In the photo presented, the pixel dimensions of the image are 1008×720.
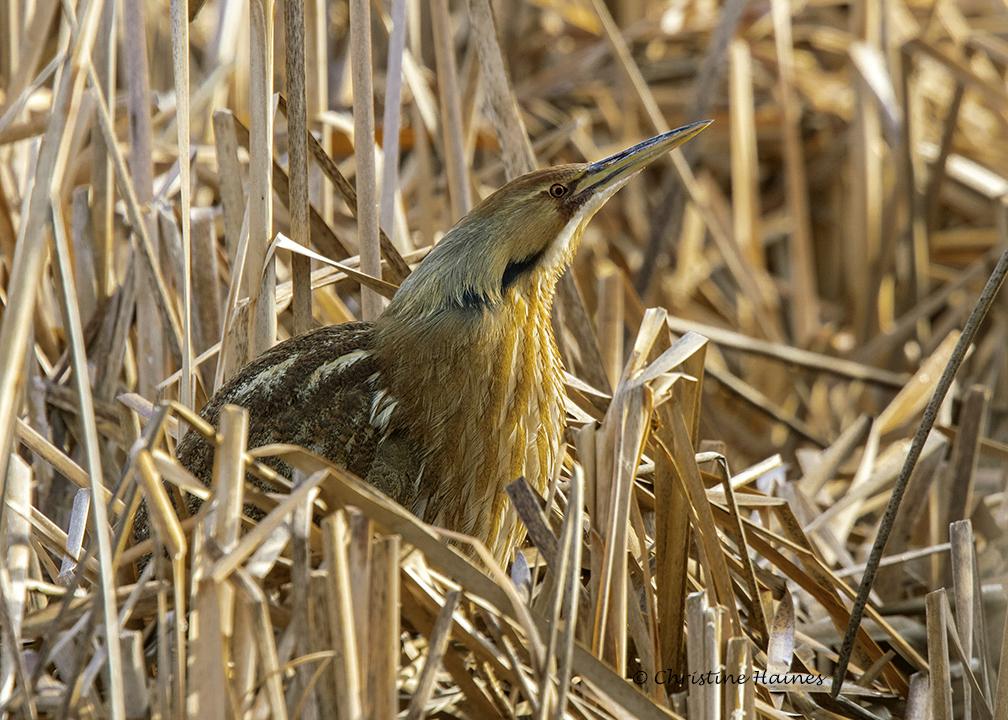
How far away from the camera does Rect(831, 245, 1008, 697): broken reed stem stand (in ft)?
5.60

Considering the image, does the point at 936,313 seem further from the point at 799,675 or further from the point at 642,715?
the point at 642,715

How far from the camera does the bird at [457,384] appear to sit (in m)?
1.97

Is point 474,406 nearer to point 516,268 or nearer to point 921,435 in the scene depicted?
point 516,268

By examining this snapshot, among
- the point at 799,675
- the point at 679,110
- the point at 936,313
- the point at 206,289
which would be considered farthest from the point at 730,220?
the point at 799,675

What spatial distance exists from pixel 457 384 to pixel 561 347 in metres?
0.50

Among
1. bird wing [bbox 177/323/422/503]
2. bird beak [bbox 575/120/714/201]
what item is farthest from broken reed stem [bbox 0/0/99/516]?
bird beak [bbox 575/120/714/201]

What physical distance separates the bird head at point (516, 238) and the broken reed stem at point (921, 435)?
51cm

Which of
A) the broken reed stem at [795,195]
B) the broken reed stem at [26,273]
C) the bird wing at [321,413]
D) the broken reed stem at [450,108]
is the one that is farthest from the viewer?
the broken reed stem at [795,195]

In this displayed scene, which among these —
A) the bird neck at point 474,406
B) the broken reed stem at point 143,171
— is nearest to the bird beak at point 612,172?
the bird neck at point 474,406

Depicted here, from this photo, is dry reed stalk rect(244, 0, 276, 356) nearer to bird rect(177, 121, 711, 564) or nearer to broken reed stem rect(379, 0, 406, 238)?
bird rect(177, 121, 711, 564)

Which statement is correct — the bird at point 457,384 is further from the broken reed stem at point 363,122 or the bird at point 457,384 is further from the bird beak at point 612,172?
the broken reed stem at point 363,122

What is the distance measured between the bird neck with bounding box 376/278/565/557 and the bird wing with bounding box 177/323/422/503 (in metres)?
0.03

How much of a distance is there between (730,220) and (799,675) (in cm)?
283

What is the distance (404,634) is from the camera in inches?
66.2
